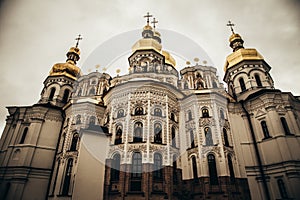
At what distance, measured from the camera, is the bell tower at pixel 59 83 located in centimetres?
2647

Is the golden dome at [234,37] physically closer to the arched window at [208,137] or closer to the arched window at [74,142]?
the arched window at [208,137]

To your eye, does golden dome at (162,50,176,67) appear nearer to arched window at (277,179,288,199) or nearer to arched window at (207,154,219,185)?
arched window at (207,154,219,185)

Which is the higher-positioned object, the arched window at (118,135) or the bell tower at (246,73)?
the bell tower at (246,73)

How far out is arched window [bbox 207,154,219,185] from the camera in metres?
16.6

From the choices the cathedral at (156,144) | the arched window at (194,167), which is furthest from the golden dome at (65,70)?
the arched window at (194,167)

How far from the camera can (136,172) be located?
15680 millimetres

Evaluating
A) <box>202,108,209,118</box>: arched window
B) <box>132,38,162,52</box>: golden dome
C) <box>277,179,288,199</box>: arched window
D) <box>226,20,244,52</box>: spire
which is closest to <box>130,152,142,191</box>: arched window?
<box>202,108,209,118</box>: arched window

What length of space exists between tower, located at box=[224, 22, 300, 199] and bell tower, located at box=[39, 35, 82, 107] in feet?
65.7

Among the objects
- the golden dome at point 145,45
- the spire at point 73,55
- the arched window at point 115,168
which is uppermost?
the spire at point 73,55

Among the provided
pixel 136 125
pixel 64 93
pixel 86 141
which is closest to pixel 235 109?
pixel 136 125

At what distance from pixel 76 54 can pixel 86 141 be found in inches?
748

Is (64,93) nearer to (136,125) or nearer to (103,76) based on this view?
(103,76)

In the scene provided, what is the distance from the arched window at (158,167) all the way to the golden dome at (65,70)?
17.8 meters

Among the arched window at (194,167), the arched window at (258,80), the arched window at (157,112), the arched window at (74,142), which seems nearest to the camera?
the arched window at (194,167)
